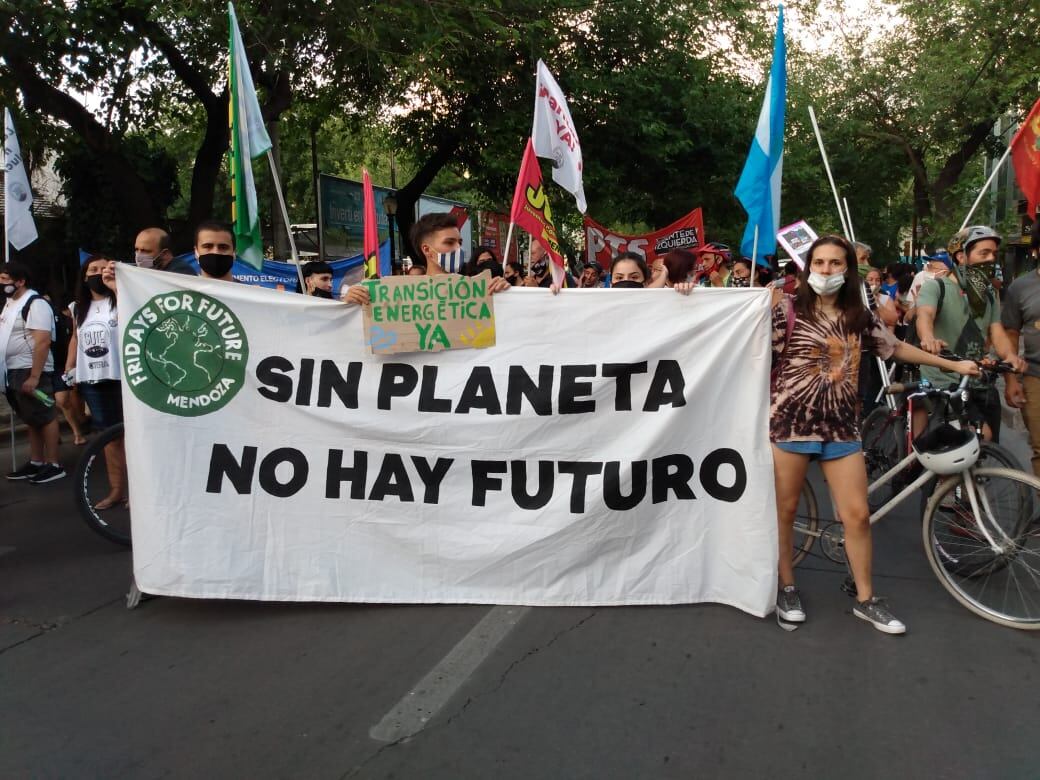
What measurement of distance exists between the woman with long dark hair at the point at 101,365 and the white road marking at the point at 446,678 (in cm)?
269

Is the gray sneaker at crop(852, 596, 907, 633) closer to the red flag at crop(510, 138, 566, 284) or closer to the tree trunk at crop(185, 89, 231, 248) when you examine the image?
the red flag at crop(510, 138, 566, 284)

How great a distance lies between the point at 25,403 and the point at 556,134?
484 centimetres

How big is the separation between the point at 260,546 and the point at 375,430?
2.36 feet

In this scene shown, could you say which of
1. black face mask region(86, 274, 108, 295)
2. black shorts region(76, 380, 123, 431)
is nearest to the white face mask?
black shorts region(76, 380, 123, 431)

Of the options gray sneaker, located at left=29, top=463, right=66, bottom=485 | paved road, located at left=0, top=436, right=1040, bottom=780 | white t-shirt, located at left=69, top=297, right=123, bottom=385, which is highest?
white t-shirt, located at left=69, top=297, right=123, bottom=385

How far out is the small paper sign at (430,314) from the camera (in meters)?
4.04

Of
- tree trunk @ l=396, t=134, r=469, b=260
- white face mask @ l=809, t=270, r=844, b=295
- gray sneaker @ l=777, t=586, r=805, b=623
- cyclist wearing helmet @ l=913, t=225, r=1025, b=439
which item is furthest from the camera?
tree trunk @ l=396, t=134, r=469, b=260

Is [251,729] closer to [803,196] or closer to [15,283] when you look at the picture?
[15,283]

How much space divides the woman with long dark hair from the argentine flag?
368 centimetres

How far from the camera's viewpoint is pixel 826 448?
12.6 feet

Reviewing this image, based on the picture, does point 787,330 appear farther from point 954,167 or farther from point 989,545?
point 954,167

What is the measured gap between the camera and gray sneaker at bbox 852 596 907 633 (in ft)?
12.4

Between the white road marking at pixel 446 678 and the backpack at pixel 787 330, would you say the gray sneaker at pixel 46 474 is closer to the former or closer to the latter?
the white road marking at pixel 446 678

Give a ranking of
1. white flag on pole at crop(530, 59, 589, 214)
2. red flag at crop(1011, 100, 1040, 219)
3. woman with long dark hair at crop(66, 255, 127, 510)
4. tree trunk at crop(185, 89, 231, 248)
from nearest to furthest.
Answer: woman with long dark hair at crop(66, 255, 127, 510)
white flag on pole at crop(530, 59, 589, 214)
red flag at crop(1011, 100, 1040, 219)
tree trunk at crop(185, 89, 231, 248)
